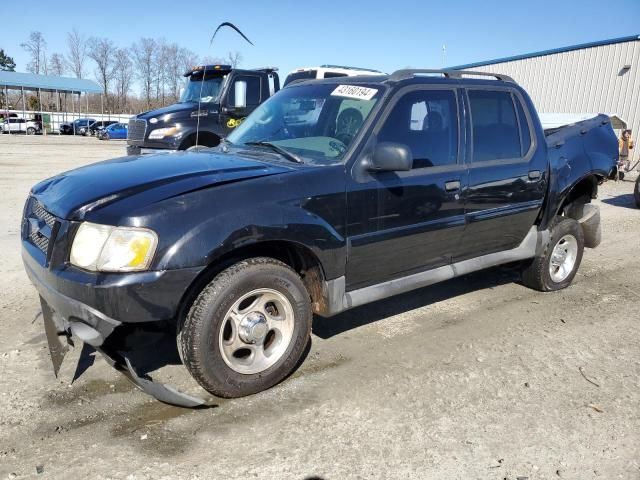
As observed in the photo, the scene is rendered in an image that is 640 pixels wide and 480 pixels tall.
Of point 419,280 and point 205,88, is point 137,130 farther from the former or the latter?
point 419,280

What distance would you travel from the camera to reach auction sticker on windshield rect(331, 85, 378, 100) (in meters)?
3.80

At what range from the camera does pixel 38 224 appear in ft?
10.5

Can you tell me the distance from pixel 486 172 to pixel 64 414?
3431 millimetres

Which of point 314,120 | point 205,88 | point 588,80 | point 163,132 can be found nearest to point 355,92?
point 314,120

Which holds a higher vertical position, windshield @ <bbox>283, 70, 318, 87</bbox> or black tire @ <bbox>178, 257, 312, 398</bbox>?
windshield @ <bbox>283, 70, 318, 87</bbox>

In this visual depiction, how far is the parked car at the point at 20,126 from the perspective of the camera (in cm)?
4253

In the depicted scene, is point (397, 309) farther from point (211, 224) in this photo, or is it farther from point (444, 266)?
point (211, 224)

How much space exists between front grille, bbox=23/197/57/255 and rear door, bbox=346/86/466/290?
1.79 meters

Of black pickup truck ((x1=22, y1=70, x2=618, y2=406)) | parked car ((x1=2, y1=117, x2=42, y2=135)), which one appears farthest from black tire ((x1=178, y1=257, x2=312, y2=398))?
parked car ((x1=2, y1=117, x2=42, y2=135))

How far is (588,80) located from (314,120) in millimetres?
21022

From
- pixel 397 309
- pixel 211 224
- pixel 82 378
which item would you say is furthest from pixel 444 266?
pixel 82 378

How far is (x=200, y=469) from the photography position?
2.57m

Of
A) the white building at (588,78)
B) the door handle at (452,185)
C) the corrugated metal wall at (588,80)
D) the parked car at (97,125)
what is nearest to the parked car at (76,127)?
the parked car at (97,125)

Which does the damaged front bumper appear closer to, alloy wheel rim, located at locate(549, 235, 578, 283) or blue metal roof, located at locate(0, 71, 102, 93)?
alloy wheel rim, located at locate(549, 235, 578, 283)
